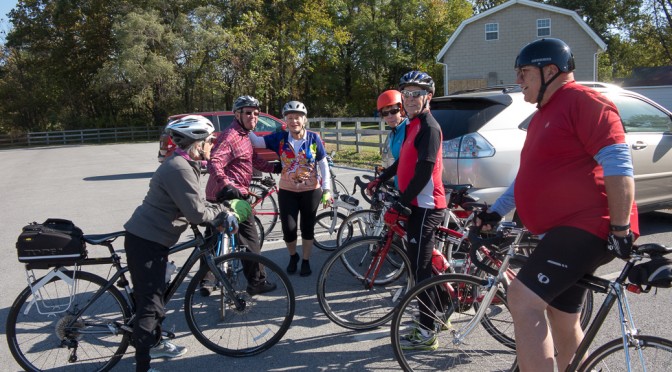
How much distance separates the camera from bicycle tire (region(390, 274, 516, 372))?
313cm

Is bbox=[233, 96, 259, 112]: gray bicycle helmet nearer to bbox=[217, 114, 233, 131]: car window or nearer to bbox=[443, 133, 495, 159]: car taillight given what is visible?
bbox=[443, 133, 495, 159]: car taillight

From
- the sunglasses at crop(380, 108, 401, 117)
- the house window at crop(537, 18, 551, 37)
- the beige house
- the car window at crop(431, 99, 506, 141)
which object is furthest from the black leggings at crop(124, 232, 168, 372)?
the house window at crop(537, 18, 551, 37)

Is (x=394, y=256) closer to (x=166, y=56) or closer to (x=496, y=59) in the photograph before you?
(x=496, y=59)

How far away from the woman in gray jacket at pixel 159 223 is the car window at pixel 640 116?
5201 millimetres

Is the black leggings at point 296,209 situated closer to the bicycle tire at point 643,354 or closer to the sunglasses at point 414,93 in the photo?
the sunglasses at point 414,93

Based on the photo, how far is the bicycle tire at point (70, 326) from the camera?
11.5ft

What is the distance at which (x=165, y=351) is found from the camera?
384 cm

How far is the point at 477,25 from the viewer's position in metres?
31.0

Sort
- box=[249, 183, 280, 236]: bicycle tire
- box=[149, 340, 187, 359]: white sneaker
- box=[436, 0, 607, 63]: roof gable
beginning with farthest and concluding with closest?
box=[436, 0, 607, 63]: roof gable → box=[249, 183, 280, 236]: bicycle tire → box=[149, 340, 187, 359]: white sneaker

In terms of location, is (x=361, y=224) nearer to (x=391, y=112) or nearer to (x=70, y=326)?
(x=391, y=112)

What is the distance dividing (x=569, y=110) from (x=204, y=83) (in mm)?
38229

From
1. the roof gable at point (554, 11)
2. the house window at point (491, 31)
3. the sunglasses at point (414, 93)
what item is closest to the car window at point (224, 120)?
the sunglasses at point (414, 93)

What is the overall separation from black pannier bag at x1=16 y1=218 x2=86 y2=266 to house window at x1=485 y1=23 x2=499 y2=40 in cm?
3102

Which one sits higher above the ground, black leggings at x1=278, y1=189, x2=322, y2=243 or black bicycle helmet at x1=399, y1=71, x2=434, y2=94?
black bicycle helmet at x1=399, y1=71, x2=434, y2=94
